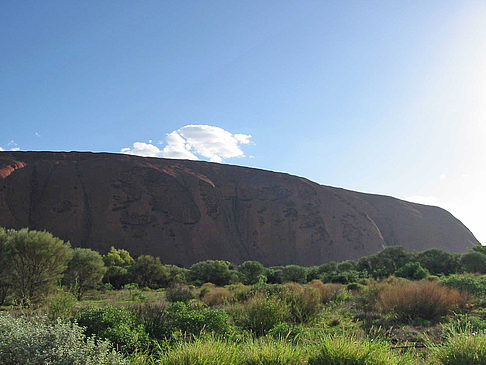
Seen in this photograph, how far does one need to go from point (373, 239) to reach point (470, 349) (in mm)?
64462

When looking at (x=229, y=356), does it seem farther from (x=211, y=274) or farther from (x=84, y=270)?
(x=211, y=274)

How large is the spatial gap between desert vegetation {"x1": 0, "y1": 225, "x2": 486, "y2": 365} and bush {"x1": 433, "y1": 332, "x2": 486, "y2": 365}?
1cm

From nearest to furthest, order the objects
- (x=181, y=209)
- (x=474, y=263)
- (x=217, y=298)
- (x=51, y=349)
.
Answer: (x=51, y=349) < (x=217, y=298) < (x=474, y=263) < (x=181, y=209)

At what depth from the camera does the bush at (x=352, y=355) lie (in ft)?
14.9

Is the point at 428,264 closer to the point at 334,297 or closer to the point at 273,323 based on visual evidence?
the point at 334,297

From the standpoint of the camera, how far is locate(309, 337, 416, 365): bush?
454 centimetres

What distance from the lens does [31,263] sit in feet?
46.6

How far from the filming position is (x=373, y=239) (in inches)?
2569

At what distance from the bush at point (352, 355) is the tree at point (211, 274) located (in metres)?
23.1

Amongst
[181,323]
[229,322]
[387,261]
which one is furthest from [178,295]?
[387,261]

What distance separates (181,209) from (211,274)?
26.1 metres

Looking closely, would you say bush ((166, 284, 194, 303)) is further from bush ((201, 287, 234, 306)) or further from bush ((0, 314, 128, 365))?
bush ((0, 314, 128, 365))

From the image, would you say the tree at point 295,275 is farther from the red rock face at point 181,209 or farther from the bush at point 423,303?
the red rock face at point 181,209

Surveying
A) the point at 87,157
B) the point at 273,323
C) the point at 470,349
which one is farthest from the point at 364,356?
the point at 87,157
